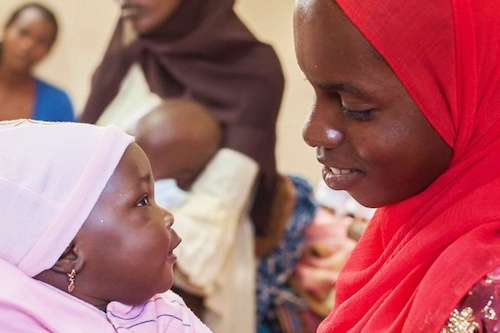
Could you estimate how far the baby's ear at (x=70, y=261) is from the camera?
119cm

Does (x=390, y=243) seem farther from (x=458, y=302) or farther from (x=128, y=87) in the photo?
(x=128, y=87)

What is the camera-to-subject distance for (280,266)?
2682 millimetres

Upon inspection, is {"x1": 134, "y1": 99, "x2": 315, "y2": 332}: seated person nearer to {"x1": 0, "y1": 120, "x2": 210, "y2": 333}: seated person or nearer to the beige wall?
{"x1": 0, "y1": 120, "x2": 210, "y2": 333}: seated person

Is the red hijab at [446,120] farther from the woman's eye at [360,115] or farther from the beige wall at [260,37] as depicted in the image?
the beige wall at [260,37]

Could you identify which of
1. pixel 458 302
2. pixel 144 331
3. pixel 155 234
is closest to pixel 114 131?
pixel 155 234

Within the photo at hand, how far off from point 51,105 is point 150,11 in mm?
826

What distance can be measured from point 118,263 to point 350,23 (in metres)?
0.49

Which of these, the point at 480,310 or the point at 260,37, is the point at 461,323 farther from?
the point at 260,37

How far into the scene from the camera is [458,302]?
0.97m

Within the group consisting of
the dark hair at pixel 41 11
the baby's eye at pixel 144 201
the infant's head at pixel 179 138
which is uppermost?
the baby's eye at pixel 144 201

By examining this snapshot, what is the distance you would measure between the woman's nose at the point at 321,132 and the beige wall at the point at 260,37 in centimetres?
297

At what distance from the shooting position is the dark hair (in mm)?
3535

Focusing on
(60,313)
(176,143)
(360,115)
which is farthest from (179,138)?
(360,115)

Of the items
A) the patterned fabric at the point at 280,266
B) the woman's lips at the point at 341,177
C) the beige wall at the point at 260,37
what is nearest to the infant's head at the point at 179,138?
the patterned fabric at the point at 280,266
